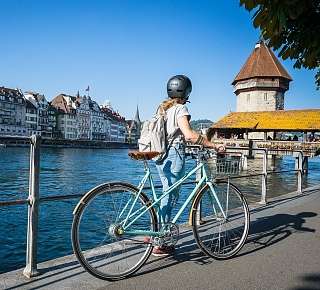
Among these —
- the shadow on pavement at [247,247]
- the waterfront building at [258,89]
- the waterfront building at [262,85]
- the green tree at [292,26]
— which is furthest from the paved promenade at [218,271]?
the waterfront building at [262,85]

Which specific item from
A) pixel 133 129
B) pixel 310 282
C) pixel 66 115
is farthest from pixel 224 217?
pixel 133 129

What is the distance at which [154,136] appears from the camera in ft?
12.8

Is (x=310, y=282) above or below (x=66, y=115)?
below

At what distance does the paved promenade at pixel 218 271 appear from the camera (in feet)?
10.4

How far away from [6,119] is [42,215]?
3617 inches

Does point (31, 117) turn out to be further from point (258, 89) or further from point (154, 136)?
point (154, 136)

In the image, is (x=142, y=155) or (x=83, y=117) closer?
(x=142, y=155)

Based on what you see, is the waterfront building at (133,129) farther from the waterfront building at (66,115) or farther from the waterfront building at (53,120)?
the waterfront building at (53,120)

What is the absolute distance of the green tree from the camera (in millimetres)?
3254

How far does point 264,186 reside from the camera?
803 centimetres

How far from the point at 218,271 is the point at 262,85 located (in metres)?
68.0

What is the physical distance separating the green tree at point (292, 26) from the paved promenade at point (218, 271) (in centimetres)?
209

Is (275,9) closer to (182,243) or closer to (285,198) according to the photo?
(182,243)

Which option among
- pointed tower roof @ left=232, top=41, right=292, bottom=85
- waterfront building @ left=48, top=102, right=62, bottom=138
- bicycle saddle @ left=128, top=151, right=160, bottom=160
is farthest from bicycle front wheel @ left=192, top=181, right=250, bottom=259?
waterfront building @ left=48, top=102, right=62, bottom=138
